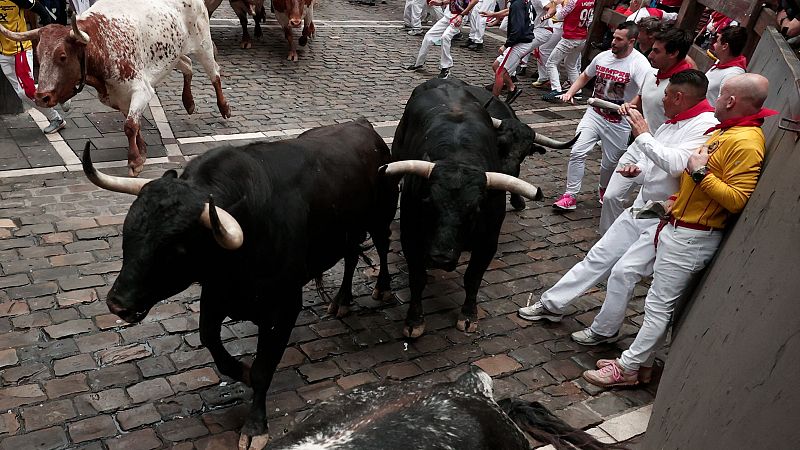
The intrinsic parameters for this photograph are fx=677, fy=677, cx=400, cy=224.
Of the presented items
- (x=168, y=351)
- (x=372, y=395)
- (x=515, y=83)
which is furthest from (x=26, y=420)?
(x=515, y=83)

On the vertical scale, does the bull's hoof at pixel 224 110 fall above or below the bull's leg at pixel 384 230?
below

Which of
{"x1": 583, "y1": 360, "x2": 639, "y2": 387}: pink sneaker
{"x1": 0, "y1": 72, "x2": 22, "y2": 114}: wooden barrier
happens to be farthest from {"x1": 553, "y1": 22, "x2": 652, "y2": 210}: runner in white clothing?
{"x1": 0, "y1": 72, "x2": 22, "y2": 114}: wooden barrier

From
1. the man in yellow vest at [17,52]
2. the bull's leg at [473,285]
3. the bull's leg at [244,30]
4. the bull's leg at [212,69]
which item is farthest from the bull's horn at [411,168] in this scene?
the bull's leg at [244,30]

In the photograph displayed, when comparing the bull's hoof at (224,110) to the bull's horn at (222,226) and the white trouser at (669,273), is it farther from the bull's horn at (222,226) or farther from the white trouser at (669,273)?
the white trouser at (669,273)

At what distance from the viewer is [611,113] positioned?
7789 millimetres

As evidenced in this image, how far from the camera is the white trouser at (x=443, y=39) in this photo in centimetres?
1350

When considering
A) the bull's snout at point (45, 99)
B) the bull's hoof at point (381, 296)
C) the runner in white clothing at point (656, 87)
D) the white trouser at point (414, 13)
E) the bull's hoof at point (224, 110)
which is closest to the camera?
the bull's hoof at point (381, 296)

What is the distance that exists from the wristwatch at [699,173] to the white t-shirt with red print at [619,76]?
375 cm

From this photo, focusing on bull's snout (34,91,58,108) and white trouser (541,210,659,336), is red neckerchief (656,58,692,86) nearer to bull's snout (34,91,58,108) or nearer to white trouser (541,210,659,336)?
white trouser (541,210,659,336)

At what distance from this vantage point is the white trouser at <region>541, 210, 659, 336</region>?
512 centimetres

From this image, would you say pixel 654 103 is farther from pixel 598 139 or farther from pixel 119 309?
pixel 119 309

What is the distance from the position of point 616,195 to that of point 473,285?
1.98m

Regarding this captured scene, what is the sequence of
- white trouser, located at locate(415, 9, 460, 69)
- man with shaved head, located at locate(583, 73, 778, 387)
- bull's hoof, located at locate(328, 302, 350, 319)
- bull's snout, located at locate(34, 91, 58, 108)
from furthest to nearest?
white trouser, located at locate(415, 9, 460, 69) → bull's snout, located at locate(34, 91, 58, 108) → bull's hoof, located at locate(328, 302, 350, 319) → man with shaved head, located at locate(583, 73, 778, 387)

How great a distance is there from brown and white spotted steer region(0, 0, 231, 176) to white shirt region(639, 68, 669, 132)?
18.7 ft
